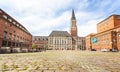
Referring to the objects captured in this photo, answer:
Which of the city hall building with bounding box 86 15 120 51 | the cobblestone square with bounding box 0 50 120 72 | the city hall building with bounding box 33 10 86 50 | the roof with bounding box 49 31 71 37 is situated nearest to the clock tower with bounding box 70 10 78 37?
the city hall building with bounding box 33 10 86 50

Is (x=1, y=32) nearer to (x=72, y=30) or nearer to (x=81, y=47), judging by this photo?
(x=72, y=30)

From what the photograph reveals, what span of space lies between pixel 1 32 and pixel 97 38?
6580cm

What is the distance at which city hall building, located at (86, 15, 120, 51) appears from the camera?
66562 mm

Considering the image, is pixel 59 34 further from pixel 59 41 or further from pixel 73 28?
pixel 73 28

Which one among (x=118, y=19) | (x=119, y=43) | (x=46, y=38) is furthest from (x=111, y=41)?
(x=46, y=38)

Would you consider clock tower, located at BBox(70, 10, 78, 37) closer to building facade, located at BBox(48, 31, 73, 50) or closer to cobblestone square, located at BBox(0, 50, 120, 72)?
building facade, located at BBox(48, 31, 73, 50)

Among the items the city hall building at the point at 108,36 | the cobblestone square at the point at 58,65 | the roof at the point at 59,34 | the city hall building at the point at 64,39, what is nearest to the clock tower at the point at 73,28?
the city hall building at the point at 64,39

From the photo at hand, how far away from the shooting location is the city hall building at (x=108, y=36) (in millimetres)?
66562

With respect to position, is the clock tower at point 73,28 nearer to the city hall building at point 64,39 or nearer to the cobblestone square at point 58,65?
the city hall building at point 64,39

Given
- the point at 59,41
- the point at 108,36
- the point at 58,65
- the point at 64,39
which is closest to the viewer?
the point at 58,65

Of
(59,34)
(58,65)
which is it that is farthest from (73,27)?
(58,65)

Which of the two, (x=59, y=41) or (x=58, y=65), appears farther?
(x=59, y=41)

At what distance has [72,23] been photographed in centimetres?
14262

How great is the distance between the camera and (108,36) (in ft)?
235
